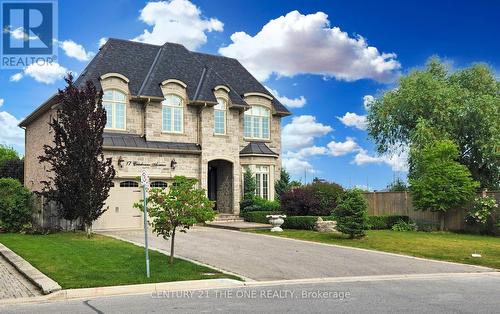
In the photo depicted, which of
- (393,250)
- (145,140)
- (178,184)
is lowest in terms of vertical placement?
(393,250)

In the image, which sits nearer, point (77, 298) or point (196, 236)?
point (77, 298)

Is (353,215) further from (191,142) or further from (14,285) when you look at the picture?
(14,285)

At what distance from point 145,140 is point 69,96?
22.8 feet

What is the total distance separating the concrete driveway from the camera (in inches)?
→ 543

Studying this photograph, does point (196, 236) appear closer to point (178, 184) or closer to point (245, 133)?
point (178, 184)

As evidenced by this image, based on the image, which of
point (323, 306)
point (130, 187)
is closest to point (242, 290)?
point (323, 306)

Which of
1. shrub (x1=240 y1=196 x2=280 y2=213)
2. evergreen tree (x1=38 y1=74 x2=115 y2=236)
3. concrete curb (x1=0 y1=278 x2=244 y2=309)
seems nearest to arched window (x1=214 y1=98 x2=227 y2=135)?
shrub (x1=240 y1=196 x2=280 y2=213)

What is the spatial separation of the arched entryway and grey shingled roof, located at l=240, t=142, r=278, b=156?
1.24 m

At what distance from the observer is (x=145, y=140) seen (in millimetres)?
28297

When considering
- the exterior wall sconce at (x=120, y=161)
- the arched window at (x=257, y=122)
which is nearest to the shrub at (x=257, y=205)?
the arched window at (x=257, y=122)

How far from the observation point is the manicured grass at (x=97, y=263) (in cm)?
1188

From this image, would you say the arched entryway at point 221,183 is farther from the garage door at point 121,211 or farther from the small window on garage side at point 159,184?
the garage door at point 121,211

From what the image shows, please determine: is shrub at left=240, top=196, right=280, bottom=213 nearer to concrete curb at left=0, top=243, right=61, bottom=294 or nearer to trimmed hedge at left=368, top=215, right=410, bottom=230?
trimmed hedge at left=368, top=215, right=410, bottom=230

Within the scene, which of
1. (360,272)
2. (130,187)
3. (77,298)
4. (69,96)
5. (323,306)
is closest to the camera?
(323,306)
